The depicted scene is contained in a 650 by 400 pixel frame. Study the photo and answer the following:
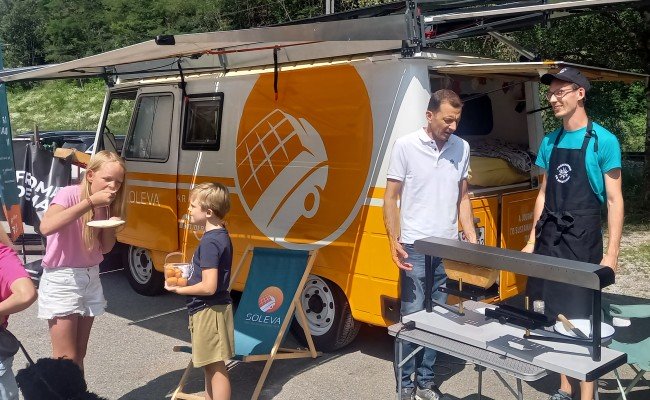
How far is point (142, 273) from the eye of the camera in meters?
7.11

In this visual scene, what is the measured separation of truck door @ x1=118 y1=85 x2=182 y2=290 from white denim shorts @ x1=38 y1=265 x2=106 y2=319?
2.45m

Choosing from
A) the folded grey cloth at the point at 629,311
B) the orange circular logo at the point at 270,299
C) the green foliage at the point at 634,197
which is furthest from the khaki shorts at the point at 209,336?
the green foliage at the point at 634,197

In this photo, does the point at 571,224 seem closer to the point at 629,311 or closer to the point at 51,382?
the point at 629,311

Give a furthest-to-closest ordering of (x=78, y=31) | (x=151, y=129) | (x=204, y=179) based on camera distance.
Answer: (x=78, y=31), (x=151, y=129), (x=204, y=179)

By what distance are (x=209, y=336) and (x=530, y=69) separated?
8.09 ft

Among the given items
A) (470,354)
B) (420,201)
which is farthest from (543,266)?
(420,201)

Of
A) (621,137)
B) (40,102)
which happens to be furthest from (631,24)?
(40,102)

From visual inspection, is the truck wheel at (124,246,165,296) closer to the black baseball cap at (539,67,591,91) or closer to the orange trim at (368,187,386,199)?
the orange trim at (368,187,386,199)

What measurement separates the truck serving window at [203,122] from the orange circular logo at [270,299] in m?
1.53

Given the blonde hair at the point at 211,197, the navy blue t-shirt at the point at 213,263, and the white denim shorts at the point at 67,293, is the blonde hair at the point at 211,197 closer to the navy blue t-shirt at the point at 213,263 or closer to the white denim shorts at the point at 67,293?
the navy blue t-shirt at the point at 213,263

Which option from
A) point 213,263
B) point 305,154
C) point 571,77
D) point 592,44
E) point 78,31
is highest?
point 78,31

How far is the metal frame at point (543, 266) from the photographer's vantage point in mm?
2586

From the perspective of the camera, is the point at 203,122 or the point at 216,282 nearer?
the point at 216,282

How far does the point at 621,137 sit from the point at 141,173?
15005mm
